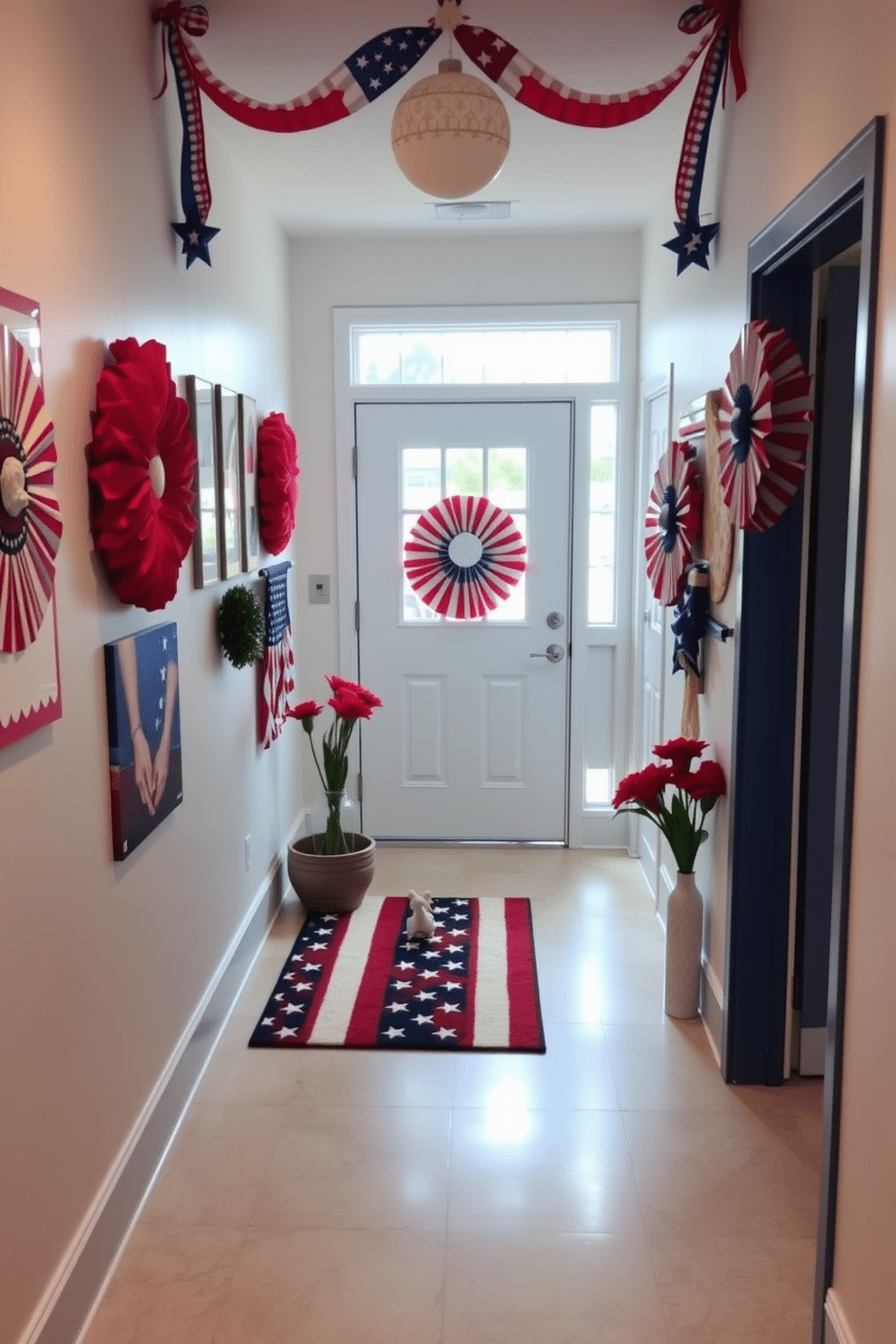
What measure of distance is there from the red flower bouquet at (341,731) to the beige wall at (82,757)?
88 cm

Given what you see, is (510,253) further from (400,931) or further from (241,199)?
(400,931)

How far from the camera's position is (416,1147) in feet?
8.41

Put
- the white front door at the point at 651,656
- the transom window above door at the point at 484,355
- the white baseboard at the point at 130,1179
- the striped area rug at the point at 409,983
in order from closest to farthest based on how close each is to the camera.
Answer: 1. the white baseboard at the point at 130,1179
2. the striped area rug at the point at 409,983
3. the white front door at the point at 651,656
4. the transom window above door at the point at 484,355

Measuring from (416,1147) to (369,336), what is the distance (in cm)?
325

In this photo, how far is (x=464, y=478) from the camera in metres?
4.61

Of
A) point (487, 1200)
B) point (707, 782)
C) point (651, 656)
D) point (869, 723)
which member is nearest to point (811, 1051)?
point (707, 782)

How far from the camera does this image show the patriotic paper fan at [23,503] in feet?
5.33

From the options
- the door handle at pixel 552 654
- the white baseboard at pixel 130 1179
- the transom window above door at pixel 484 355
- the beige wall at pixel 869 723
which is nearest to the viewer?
the beige wall at pixel 869 723

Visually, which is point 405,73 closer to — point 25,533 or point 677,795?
point 25,533

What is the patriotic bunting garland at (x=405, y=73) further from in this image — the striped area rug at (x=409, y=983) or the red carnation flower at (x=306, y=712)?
the striped area rug at (x=409, y=983)

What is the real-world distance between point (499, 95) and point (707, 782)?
1.96 m

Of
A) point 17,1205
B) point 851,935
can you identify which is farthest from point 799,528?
point 17,1205

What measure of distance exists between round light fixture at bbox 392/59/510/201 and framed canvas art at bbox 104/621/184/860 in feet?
3.61

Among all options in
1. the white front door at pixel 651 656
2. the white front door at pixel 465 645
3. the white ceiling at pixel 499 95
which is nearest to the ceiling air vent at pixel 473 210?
the white ceiling at pixel 499 95
